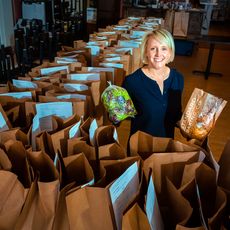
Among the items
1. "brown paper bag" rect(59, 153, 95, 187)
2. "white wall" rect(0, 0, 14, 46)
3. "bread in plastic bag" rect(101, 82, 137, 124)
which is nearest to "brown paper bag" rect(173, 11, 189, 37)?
"white wall" rect(0, 0, 14, 46)

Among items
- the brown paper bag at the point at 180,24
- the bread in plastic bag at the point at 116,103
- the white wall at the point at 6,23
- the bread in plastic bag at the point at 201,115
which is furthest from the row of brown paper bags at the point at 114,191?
the brown paper bag at the point at 180,24

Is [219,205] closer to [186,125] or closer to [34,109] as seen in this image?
[186,125]

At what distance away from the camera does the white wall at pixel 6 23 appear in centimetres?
403

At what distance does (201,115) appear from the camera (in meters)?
1.02

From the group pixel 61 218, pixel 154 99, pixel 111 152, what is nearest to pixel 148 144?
pixel 111 152

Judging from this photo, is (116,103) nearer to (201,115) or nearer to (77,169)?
(201,115)

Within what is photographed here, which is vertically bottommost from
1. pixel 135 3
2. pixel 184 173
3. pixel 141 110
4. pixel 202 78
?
pixel 202 78

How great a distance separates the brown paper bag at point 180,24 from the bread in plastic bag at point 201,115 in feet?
19.2

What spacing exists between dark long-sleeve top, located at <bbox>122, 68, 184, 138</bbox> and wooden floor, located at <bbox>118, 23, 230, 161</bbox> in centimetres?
97

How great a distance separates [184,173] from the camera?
27.9 inches

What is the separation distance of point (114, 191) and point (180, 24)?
651cm

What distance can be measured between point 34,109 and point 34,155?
0.32m

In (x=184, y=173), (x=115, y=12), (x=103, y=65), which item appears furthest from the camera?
(x=115, y=12)

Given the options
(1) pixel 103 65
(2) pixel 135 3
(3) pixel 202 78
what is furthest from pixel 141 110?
(2) pixel 135 3
